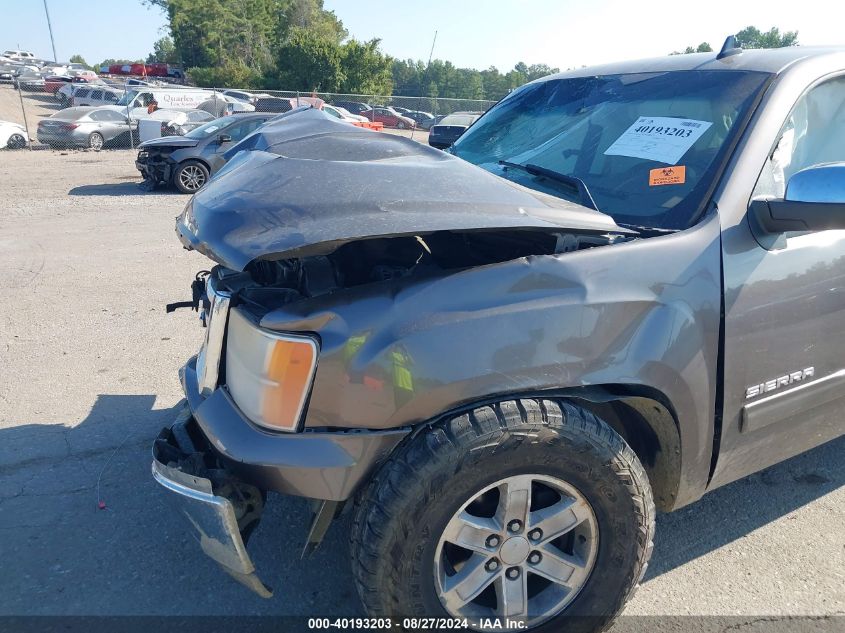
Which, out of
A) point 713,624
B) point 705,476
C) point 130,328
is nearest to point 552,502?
point 705,476

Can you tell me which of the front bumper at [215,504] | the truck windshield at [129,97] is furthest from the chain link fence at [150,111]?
the front bumper at [215,504]

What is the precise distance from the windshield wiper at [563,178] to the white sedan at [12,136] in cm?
2138

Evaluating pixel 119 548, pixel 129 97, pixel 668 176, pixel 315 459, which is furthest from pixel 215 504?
pixel 129 97

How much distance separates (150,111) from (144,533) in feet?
83.7

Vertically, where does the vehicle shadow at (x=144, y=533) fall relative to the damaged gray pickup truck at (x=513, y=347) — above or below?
below

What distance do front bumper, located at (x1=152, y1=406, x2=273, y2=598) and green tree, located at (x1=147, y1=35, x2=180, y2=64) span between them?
282 ft

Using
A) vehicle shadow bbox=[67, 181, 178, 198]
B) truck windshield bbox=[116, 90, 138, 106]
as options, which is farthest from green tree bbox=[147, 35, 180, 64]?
vehicle shadow bbox=[67, 181, 178, 198]

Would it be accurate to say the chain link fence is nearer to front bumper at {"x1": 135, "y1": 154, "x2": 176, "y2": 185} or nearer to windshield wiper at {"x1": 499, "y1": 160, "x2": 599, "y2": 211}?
front bumper at {"x1": 135, "y1": 154, "x2": 176, "y2": 185}

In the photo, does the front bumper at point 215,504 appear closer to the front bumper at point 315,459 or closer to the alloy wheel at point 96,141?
the front bumper at point 315,459

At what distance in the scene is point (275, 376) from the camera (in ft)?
Answer: 6.37

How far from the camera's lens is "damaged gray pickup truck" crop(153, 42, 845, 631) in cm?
190

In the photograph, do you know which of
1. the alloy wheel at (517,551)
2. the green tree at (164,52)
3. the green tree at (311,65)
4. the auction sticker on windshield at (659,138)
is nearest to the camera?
the alloy wheel at (517,551)

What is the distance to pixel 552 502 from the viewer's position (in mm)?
2145

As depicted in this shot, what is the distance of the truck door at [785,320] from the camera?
2279 millimetres
